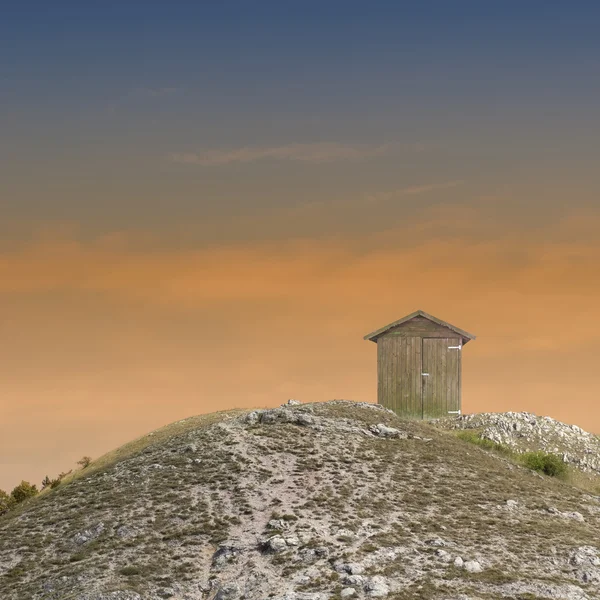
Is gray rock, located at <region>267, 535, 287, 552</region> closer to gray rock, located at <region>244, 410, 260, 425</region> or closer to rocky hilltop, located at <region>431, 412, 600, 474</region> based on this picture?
gray rock, located at <region>244, 410, 260, 425</region>

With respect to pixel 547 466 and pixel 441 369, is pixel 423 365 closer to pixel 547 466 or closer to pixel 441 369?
pixel 441 369

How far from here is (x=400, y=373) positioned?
43.3 m

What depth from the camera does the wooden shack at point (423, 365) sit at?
142ft

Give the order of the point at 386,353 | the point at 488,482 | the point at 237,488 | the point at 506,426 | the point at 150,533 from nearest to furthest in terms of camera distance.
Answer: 1. the point at 150,533
2. the point at 237,488
3. the point at 488,482
4. the point at 506,426
5. the point at 386,353

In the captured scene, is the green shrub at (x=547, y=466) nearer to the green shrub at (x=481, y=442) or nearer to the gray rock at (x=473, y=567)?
the green shrub at (x=481, y=442)

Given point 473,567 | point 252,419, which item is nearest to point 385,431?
point 252,419

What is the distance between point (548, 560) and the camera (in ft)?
58.2

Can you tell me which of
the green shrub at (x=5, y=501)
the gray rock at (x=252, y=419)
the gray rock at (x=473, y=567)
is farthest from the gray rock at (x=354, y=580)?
the green shrub at (x=5, y=501)

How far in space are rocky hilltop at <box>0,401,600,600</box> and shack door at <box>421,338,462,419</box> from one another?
14998 mm

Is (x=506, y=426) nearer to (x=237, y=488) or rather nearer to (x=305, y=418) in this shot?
(x=305, y=418)

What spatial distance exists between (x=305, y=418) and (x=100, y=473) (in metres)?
8.26

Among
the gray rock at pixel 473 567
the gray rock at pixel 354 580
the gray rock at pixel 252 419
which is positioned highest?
the gray rock at pixel 252 419

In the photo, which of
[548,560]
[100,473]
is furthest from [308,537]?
[100,473]

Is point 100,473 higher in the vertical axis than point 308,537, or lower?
higher
